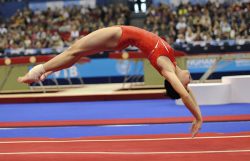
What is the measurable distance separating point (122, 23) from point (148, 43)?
11721 millimetres

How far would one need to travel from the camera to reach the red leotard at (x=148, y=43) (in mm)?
4586

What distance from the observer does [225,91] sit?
825 centimetres

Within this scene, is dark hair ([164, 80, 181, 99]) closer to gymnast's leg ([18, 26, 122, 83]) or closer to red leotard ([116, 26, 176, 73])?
red leotard ([116, 26, 176, 73])

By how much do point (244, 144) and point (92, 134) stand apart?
203 cm

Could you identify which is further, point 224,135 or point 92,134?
point 92,134

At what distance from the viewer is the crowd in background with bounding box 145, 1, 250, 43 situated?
1370 cm

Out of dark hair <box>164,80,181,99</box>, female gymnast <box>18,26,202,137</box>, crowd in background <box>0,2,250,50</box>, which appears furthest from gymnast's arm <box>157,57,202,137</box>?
crowd in background <box>0,2,250,50</box>

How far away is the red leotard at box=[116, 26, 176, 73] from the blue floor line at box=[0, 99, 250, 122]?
2.50 metres

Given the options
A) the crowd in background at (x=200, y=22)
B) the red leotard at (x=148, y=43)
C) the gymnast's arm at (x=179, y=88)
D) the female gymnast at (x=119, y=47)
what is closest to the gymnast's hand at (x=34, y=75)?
the female gymnast at (x=119, y=47)

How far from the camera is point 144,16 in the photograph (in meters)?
17.6

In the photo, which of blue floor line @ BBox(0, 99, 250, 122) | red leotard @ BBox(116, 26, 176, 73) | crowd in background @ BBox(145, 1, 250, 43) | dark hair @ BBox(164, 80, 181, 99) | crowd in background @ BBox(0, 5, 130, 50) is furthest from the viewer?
crowd in background @ BBox(0, 5, 130, 50)

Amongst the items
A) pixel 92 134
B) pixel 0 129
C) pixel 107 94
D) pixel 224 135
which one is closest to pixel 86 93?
pixel 107 94

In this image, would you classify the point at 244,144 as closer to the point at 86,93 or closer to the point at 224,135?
the point at 224,135

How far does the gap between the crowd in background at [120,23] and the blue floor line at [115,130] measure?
7.14 meters
